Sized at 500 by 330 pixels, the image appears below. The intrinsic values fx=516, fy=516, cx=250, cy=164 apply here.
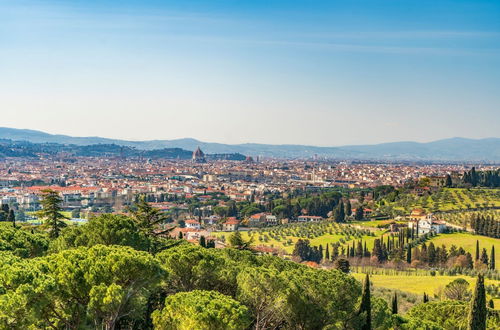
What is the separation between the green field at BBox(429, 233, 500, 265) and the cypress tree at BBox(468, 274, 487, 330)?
37.1 m

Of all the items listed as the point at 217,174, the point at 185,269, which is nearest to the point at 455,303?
the point at 185,269

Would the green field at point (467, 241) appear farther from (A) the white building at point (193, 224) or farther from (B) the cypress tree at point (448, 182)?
(A) the white building at point (193, 224)

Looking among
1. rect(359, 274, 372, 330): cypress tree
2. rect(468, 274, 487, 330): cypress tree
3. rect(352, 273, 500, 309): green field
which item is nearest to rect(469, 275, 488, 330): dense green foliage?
rect(468, 274, 487, 330): cypress tree

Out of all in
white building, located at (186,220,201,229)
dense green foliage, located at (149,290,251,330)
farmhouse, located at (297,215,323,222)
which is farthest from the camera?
farmhouse, located at (297,215,323,222)

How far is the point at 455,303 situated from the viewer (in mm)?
24062

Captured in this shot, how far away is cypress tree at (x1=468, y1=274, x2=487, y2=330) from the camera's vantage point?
18.6 m

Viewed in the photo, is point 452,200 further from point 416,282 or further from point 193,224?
point 416,282

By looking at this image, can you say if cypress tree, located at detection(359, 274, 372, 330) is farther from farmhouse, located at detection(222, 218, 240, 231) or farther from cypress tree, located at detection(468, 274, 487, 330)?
farmhouse, located at detection(222, 218, 240, 231)

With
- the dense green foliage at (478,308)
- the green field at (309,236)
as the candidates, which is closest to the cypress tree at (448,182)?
the green field at (309,236)

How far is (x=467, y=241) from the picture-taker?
57.8 meters

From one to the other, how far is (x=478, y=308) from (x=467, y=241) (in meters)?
42.4

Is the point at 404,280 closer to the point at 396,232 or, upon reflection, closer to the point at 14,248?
the point at 396,232

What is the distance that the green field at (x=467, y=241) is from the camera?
181 feet

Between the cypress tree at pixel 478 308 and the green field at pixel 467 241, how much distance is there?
37.1m
